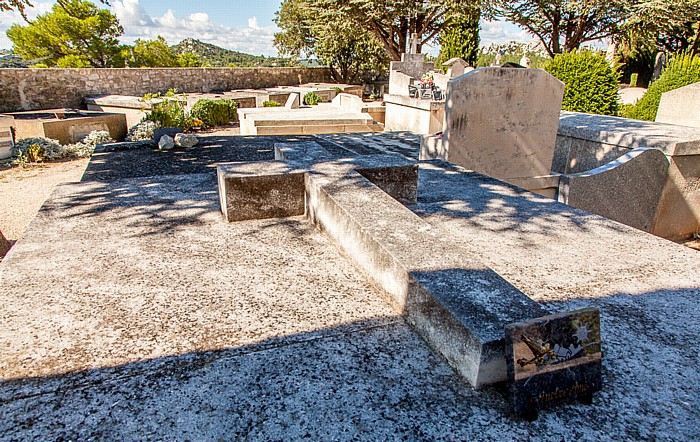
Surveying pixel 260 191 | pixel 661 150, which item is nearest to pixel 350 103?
pixel 661 150

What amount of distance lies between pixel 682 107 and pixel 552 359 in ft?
29.1

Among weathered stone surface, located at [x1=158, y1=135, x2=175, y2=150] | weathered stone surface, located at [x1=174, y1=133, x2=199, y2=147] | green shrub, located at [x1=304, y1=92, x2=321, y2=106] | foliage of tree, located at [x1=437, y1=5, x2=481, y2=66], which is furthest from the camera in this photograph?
foliage of tree, located at [x1=437, y1=5, x2=481, y2=66]

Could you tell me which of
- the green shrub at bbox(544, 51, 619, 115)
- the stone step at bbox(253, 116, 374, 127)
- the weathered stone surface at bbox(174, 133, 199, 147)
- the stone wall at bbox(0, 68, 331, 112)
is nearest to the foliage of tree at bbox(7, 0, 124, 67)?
the stone wall at bbox(0, 68, 331, 112)

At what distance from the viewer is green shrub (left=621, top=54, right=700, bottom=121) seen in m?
10.2

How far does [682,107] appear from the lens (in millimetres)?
8031

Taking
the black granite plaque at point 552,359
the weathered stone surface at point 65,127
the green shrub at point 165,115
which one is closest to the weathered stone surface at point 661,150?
the black granite plaque at point 552,359

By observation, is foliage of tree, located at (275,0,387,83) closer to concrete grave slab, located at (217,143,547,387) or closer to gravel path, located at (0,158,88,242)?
gravel path, located at (0,158,88,242)

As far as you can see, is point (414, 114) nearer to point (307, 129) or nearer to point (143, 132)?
point (307, 129)

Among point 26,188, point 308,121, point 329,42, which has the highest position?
point 329,42

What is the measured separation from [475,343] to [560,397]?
32 centimetres

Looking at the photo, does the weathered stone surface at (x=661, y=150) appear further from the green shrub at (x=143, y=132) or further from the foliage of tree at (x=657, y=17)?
the foliage of tree at (x=657, y=17)

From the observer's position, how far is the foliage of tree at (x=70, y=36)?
32.0 m

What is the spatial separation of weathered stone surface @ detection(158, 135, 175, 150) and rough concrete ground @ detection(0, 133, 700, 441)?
3.57 m

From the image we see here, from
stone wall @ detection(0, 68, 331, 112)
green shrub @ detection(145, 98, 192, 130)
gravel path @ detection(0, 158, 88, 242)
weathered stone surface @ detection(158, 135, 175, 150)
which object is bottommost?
gravel path @ detection(0, 158, 88, 242)
